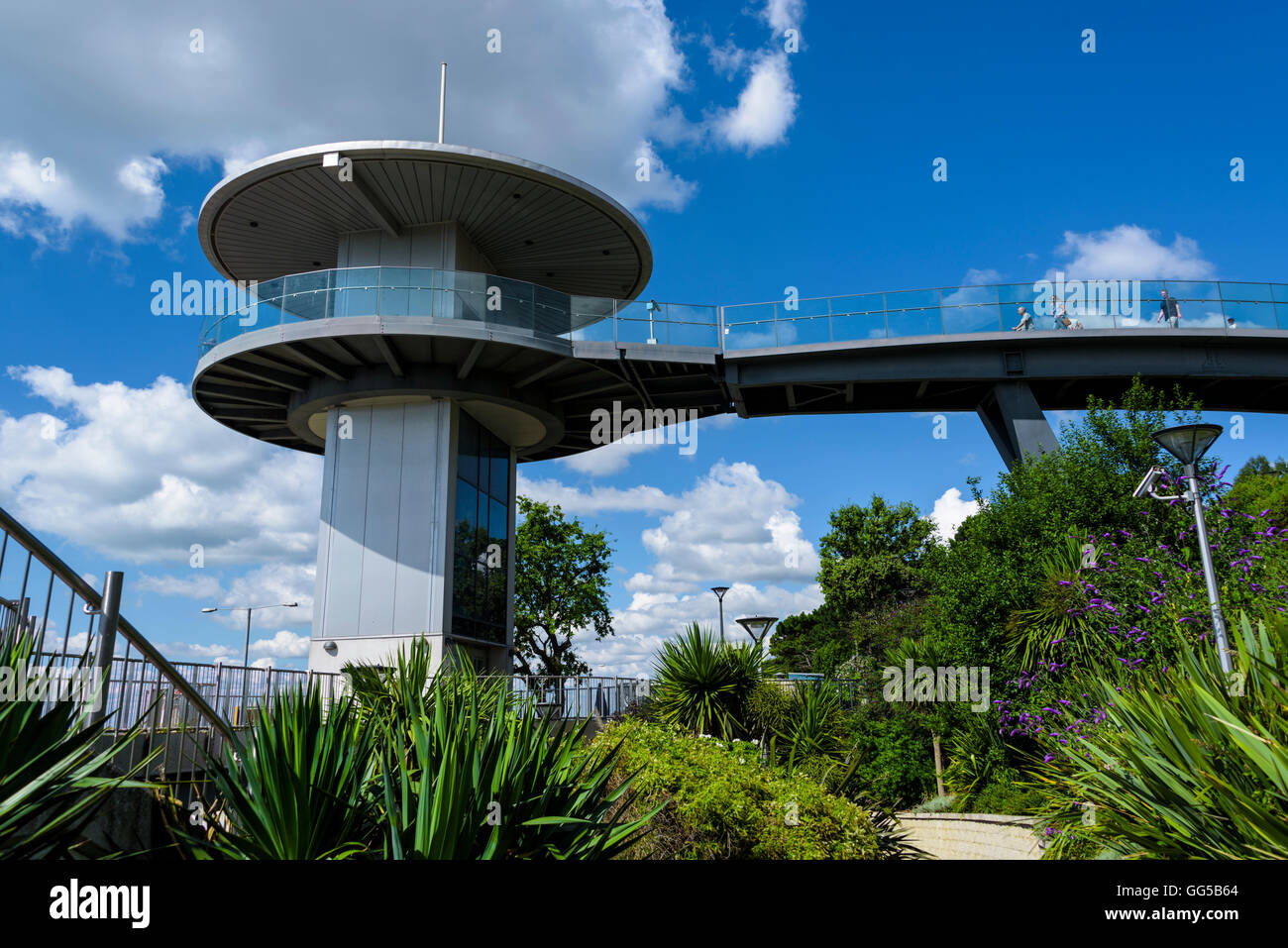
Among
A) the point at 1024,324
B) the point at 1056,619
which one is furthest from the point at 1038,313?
the point at 1056,619

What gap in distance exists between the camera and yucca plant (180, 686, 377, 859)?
4.61 m

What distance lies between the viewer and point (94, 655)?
6.85 meters

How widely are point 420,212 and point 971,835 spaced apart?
18151mm

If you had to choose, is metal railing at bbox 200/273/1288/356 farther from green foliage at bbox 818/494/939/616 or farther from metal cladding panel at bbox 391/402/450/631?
green foliage at bbox 818/494/939/616

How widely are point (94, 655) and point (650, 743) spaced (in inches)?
249

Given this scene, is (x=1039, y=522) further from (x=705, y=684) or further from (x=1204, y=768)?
(x=1204, y=768)

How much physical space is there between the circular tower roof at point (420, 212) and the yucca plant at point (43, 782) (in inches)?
669

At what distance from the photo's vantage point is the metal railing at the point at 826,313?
20812mm

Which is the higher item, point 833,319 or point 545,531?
point 833,319

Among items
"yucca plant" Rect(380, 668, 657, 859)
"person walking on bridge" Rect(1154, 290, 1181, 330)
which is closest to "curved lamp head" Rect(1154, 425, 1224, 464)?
"yucca plant" Rect(380, 668, 657, 859)

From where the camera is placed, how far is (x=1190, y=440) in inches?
420
